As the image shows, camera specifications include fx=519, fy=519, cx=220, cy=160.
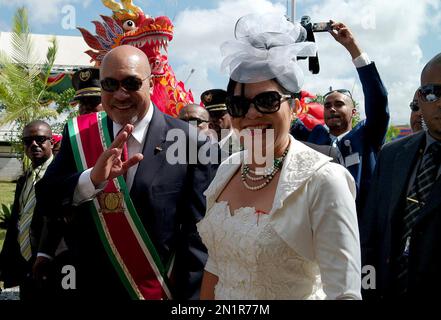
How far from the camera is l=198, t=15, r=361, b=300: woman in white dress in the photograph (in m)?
1.58

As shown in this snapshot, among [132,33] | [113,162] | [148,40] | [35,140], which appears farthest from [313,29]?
[132,33]

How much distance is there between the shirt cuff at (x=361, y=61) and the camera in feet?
11.0

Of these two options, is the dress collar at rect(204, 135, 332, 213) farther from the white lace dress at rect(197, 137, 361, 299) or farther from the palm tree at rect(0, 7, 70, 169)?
the palm tree at rect(0, 7, 70, 169)

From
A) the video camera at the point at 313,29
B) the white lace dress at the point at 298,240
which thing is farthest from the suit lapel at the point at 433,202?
the video camera at the point at 313,29

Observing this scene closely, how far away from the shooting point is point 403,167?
2.28 meters

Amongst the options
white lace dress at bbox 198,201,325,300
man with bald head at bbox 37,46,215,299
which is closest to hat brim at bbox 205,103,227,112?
man with bald head at bbox 37,46,215,299

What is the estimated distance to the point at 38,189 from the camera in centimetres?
239

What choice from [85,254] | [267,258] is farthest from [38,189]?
[267,258]

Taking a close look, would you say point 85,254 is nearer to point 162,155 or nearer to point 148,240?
point 148,240

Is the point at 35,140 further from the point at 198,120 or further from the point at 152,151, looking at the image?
the point at 152,151

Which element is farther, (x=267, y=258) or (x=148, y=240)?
(x=148, y=240)

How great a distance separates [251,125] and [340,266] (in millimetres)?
593

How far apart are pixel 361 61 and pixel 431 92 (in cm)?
125

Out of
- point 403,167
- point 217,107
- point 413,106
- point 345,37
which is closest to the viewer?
point 403,167
